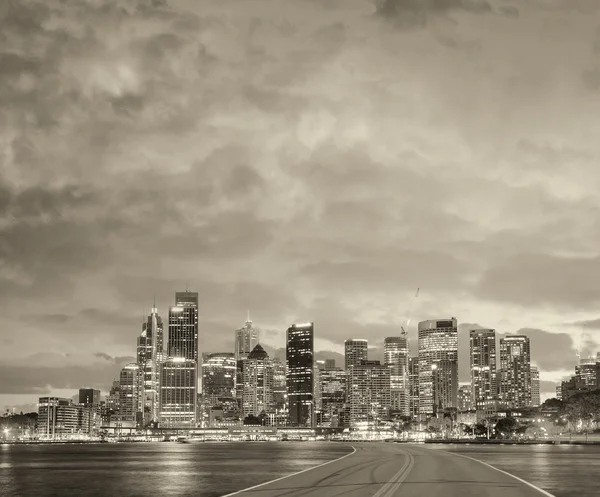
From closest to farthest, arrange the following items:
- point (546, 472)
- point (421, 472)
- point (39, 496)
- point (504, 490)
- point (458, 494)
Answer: point (458, 494) → point (504, 490) → point (39, 496) → point (421, 472) → point (546, 472)

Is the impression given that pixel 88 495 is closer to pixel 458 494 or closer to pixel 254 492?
pixel 254 492

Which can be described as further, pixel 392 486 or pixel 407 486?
pixel 392 486

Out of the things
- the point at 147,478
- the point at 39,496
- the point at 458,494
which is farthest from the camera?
the point at 147,478

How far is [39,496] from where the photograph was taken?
65188mm

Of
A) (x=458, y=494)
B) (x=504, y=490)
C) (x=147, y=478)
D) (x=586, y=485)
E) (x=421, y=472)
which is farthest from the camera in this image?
(x=147, y=478)

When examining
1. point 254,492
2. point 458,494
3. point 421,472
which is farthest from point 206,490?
point 458,494

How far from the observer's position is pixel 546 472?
7888cm

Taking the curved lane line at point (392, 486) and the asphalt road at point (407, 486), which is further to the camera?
the asphalt road at point (407, 486)

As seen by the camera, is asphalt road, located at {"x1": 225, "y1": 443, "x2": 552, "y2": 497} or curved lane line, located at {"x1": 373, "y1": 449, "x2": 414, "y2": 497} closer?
curved lane line, located at {"x1": 373, "y1": 449, "x2": 414, "y2": 497}

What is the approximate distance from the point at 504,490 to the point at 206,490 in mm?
26607

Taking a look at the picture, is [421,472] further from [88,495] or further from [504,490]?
[88,495]

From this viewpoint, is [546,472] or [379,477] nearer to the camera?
[379,477]

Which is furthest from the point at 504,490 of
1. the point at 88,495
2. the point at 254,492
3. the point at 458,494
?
the point at 88,495

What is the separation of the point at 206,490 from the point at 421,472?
1906cm
